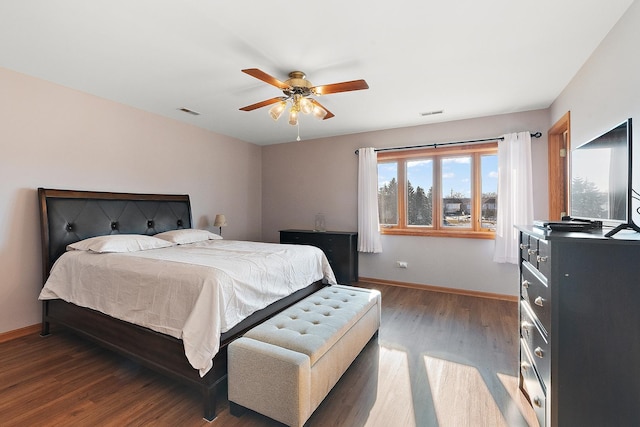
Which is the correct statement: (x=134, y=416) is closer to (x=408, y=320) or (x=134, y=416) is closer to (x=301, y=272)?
(x=301, y=272)

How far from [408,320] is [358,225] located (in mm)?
1839

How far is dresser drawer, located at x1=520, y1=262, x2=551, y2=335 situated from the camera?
1.29 m

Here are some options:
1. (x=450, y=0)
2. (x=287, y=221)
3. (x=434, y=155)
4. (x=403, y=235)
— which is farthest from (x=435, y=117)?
(x=287, y=221)

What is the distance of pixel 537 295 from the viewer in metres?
1.47

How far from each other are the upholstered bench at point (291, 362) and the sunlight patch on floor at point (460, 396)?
0.63 m

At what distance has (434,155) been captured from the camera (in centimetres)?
426

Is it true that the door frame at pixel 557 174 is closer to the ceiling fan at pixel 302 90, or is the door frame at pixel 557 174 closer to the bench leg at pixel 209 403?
the ceiling fan at pixel 302 90

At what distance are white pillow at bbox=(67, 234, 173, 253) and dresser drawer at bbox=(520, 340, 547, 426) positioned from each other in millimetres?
3337

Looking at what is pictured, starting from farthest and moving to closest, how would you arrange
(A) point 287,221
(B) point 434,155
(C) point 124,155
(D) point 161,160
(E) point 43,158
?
(A) point 287,221, (B) point 434,155, (D) point 161,160, (C) point 124,155, (E) point 43,158

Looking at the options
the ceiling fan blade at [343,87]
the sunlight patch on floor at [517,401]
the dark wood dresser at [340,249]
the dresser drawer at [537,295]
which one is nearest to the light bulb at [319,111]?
the ceiling fan blade at [343,87]

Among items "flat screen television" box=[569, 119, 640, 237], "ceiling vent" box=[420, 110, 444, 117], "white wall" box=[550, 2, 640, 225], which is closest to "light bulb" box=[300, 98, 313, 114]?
"ceiling vent" box=[420, 110, 444, 117]

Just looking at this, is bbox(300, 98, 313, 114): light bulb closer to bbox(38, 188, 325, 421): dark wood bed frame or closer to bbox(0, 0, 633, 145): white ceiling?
bbox(0, 0, 633, 145): white ceiling

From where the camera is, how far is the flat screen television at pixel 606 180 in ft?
4.53

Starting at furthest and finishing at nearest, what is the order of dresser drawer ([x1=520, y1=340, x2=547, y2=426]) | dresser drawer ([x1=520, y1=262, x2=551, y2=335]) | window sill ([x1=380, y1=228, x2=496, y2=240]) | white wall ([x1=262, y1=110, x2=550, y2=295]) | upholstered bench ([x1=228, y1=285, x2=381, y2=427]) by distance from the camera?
1. window sill ([x1=380, y1=228, x2=496, y2=240])
2. white wall ([x1=262, y1=110, x2=550, y2=295])
3. upholstered bench ([x1=228, y1=285, x2=381, y2=427])
4. dresser drawer ([x1=520, y1=340, x2=547, y2=426])
5. dresser drawer ([x1=520, y1=262, x2=551, y2=335])
